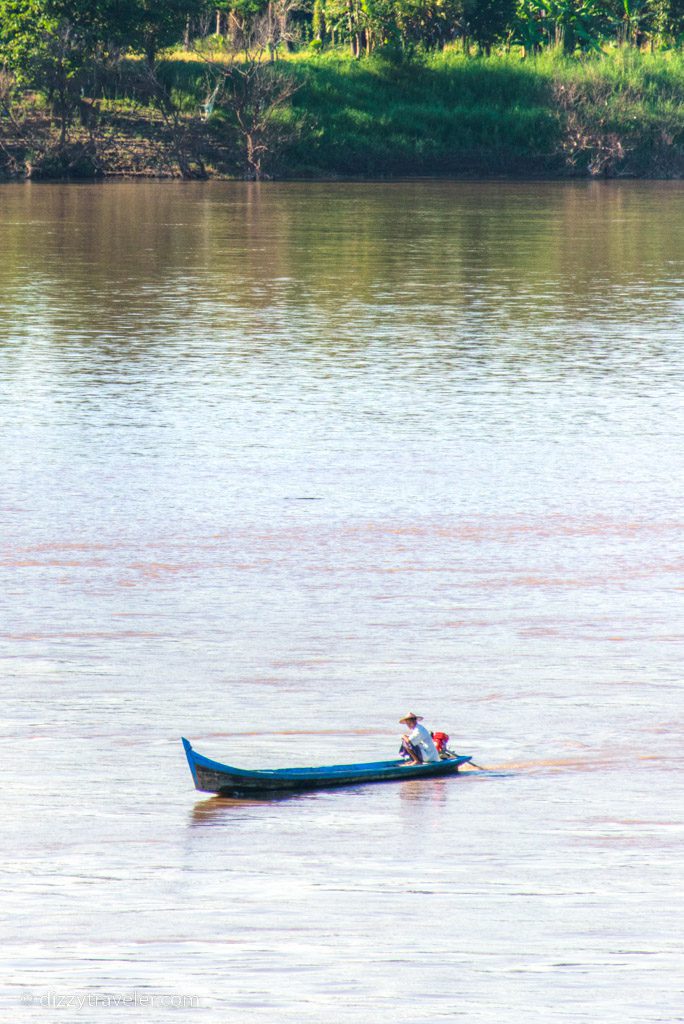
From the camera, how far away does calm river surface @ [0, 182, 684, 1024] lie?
9648mm

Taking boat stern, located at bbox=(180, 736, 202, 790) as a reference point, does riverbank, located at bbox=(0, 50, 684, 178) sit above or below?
above

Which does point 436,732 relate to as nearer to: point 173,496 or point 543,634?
point 543,634

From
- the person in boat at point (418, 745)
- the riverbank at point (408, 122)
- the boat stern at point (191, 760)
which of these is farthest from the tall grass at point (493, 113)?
the boat stern at point (191, 760)

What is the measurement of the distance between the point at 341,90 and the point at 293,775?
2972 inches

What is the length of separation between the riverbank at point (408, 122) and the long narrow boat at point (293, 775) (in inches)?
2766

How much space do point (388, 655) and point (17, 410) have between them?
13195 mm

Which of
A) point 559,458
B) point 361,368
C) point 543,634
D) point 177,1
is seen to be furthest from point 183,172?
point 543,634

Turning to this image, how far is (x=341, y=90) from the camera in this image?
8438 cm

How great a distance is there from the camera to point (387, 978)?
9312 millimetres

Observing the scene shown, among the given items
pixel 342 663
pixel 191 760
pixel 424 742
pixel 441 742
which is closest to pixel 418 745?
pixel 424 742

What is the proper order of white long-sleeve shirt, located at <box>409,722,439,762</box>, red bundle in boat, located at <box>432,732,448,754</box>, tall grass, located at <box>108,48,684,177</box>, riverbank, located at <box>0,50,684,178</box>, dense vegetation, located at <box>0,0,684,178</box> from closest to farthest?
white long-sleeve shirt, located at <box>409,722,439,762</box> < red bundle in boat, located at <box>432,732,448,754</box> < dense vegetation, located at <box>0,0,684,178</box> < riverbank, located at <box>0,50,684,178</box> < tall grass, located at <box>108,48,684,177</box>

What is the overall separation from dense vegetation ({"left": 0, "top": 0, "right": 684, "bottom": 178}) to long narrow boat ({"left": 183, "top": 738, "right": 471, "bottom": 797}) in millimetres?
69053

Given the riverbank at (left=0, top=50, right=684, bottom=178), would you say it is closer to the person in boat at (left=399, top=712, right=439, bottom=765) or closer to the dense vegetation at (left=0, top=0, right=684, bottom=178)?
the dense vegetation at (left=0, top=0, right=684, bottom=178)

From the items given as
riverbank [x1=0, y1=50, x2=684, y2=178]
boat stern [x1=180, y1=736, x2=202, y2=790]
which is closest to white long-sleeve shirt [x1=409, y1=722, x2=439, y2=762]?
boat stern [x1=180, y1=736, x2=202, y2=790]
